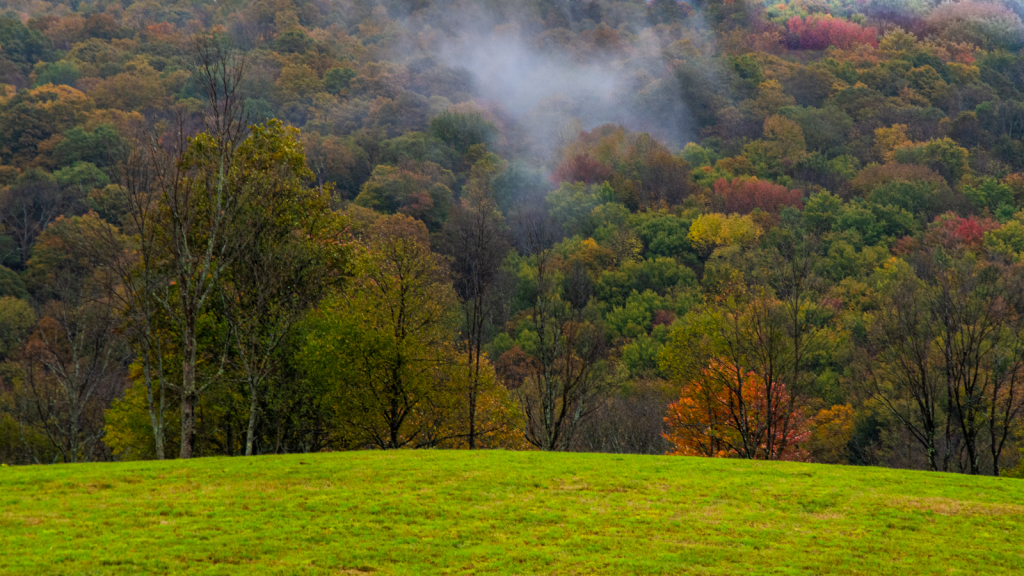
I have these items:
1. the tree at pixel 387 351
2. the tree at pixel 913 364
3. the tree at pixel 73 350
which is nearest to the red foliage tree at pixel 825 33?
the tree at pixel 913 364

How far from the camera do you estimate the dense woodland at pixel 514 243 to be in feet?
95.9

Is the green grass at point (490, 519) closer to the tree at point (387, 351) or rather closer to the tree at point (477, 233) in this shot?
the tree at point (387, 351)

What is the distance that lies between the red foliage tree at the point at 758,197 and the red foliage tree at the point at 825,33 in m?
89.0

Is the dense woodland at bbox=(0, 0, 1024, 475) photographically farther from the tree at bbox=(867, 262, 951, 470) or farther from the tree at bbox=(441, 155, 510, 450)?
the tree at bbox=(441, 155, 510, 450)

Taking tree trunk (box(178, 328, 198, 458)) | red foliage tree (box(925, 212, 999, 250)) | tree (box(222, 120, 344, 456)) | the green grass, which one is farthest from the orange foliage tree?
red foliage tree (box(925, 212, 999, 250))

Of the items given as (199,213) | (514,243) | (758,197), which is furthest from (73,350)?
(758,197)

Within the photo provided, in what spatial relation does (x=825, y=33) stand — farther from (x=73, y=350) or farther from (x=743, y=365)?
(x=73, y=350)

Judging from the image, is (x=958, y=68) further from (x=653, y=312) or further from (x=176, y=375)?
(x=176, y=375)

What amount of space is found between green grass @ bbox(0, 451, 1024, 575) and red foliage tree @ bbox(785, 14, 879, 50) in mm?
190119

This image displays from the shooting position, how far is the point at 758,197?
115 meters

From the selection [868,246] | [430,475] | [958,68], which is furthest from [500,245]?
[958,68]

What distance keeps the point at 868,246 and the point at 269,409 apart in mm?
83677

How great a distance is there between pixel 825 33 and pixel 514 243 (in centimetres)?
12568

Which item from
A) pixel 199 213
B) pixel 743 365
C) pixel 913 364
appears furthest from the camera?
pixel 743 365
